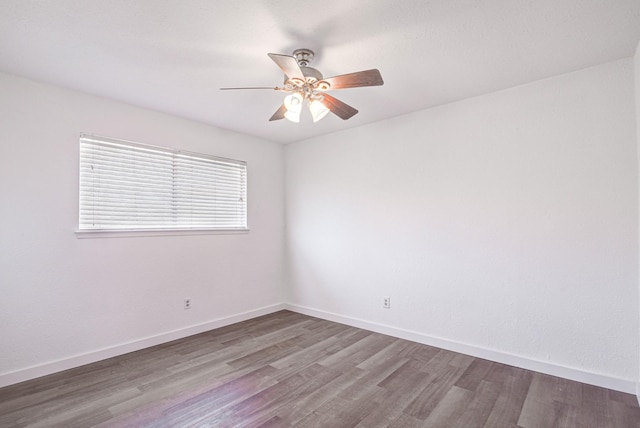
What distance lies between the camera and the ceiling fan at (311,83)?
197 cm

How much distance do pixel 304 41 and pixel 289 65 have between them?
31 centimetres

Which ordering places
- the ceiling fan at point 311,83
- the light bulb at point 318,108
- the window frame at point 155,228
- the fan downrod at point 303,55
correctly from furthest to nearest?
the window frame at point 155,228 < the light bulb at point 318,108 < the fan downrod at point 303,55 < the ceiling fan at point 311,83

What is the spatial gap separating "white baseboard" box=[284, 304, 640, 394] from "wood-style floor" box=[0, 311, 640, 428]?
0.07m

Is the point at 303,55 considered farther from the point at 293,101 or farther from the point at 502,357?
the point at 502,357

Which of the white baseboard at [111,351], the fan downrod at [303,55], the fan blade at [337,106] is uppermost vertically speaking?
the fan downrod at [303,55]

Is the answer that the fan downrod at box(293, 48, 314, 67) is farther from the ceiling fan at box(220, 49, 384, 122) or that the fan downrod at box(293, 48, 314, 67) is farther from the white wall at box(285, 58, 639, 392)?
the white wall at box(285, 58, 639, 392)

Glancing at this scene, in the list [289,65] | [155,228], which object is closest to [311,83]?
[289,65]

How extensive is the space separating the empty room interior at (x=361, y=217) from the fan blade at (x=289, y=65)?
0.9 inches

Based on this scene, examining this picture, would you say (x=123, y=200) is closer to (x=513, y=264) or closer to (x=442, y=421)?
(x=442, y=421)

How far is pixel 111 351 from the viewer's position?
2.99m

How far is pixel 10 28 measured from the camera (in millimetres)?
1935

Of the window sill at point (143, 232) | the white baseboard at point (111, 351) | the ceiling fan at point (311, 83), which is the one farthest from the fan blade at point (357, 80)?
the white baseboard at point (111, 351)

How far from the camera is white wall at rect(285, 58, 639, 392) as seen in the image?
2387 millimetres

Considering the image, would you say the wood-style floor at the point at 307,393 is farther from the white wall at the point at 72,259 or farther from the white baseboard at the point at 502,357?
the white wall at the point at 72,259
